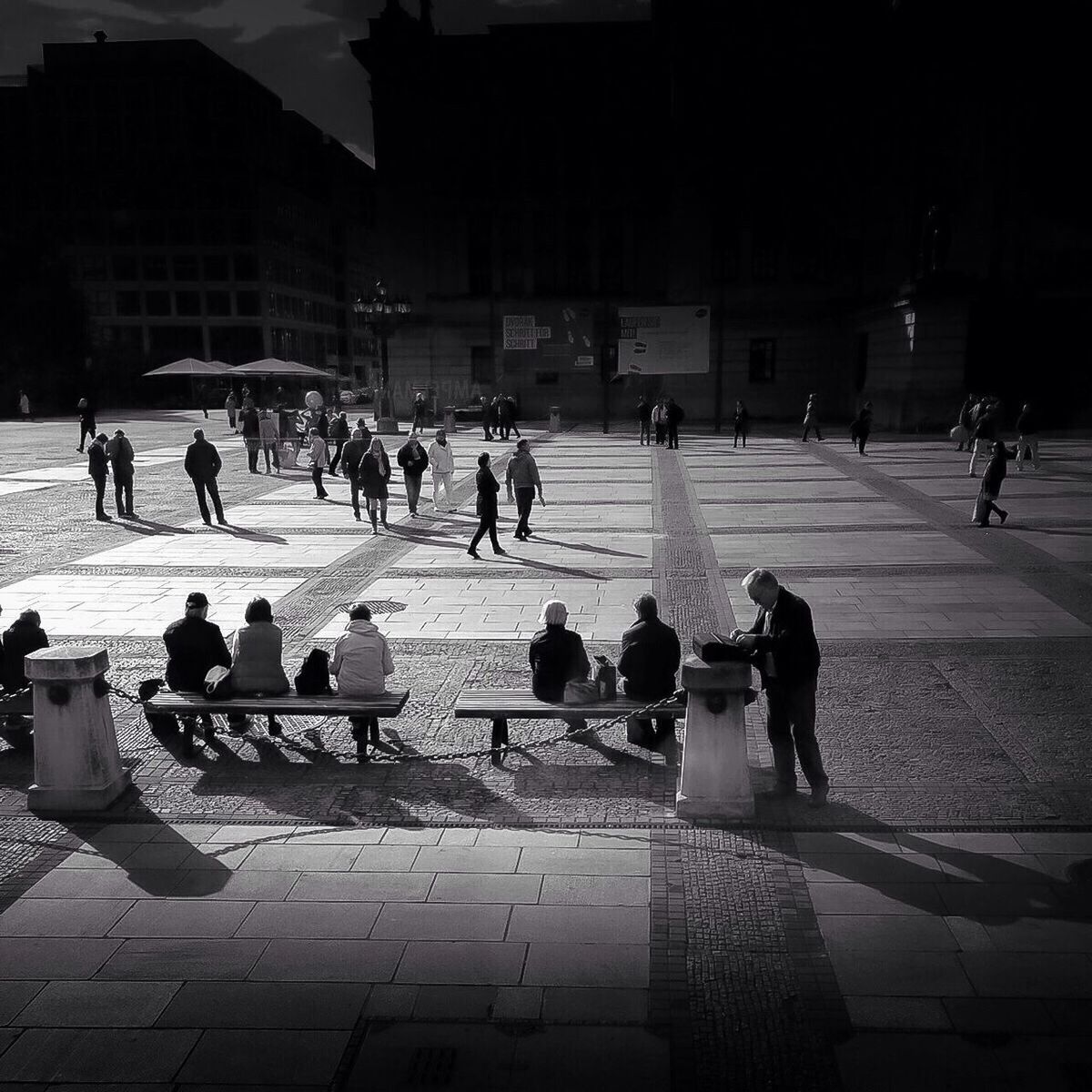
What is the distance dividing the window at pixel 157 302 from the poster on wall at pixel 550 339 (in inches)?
1634

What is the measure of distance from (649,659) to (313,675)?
2810mm

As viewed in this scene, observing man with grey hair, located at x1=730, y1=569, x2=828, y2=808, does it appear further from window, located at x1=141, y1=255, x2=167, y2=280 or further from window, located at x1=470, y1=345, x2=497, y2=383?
window, located at x1=141, y1=255, x2=167, y2=280

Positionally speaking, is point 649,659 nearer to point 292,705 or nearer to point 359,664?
point 359,664

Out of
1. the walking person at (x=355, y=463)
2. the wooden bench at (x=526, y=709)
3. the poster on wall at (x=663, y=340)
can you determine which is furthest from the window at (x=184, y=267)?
the wooden bench at (x=526, y=709)

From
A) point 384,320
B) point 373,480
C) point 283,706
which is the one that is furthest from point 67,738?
point 384,320

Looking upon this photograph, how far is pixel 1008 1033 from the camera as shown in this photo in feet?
15.1

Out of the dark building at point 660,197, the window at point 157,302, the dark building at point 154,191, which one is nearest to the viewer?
the dark building at point 660,197

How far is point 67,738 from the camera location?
7.09 meters

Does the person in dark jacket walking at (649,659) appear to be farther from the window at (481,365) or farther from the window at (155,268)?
the window at (155,268)

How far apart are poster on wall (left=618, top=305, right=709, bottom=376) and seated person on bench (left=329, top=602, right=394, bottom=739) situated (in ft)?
117

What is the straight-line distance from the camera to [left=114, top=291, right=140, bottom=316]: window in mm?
77938

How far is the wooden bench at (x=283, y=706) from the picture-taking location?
781 cm

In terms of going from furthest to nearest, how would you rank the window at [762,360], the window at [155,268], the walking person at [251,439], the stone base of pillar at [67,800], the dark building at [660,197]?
the window at [155,268] → the window at [762,360] → the dark building at [660,197] → the walking person at [251,439] → the stone base of pillar at [67,800]

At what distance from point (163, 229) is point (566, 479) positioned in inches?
2537
